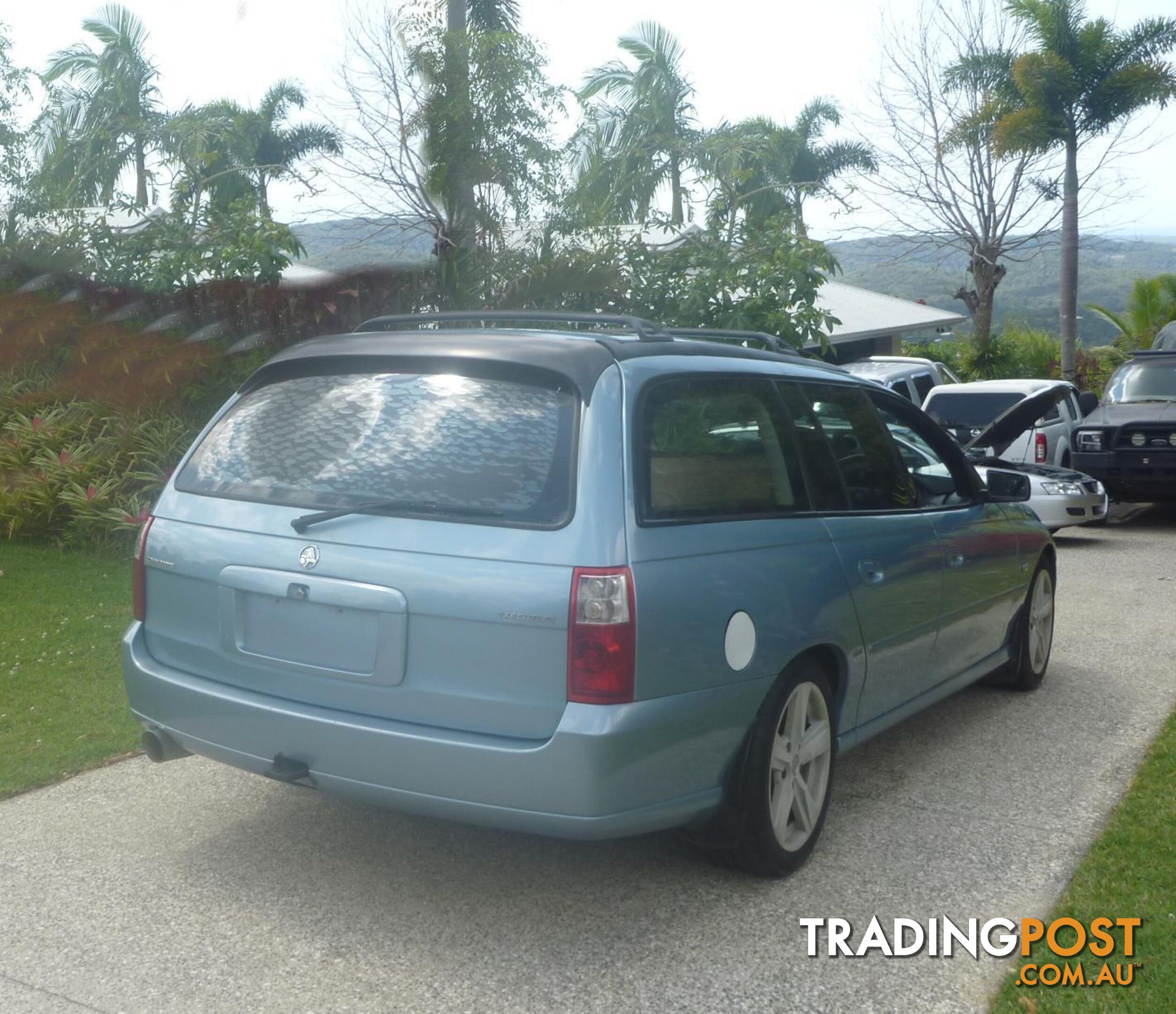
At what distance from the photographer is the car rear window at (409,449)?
3.69m

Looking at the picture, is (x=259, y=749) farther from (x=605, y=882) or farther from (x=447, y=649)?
(x=605, y=882)

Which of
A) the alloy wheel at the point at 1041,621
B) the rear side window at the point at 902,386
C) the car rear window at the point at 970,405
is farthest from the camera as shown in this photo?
the rear side window at the point at 902,386

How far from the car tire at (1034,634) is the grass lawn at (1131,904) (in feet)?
4.25

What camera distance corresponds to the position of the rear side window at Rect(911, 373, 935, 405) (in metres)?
17.0

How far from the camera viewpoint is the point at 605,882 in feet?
13.8

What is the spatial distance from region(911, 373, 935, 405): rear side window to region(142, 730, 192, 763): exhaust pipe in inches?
540

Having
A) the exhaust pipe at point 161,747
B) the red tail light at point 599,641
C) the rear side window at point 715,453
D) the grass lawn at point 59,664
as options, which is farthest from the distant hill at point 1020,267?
the red tail light at point 599,641

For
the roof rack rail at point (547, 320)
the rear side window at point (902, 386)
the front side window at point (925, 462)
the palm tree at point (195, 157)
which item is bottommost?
the rear side window at point (902, 386)

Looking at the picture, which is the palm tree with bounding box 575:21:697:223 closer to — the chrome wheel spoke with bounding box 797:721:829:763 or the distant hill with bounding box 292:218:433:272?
the distant hill with bounding box 292:218:433:272

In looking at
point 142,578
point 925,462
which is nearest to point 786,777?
point 142,578

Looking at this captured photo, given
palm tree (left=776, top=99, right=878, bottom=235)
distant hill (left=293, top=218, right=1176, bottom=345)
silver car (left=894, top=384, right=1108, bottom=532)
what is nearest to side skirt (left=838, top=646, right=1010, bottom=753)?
silver car (left=894, top=384, right=1108, bottom=532)

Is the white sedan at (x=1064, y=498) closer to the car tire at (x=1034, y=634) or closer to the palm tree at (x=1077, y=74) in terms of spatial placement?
the car tire at (x=1034, y=634)

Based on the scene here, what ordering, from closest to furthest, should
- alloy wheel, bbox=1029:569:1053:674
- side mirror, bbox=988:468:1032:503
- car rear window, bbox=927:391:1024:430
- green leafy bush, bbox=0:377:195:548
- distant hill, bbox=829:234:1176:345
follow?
side mirror, bbox=988:468:1032:503 → alloy wheel, bbox=1029:569:1053:674 → green leafy bush, bbox=0:377:195:548 → car rear window, bbox=927:391:1024:430 → distant hill, bbox=829:234:1176:345

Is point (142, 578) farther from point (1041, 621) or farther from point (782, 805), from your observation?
point (1041, 621)
